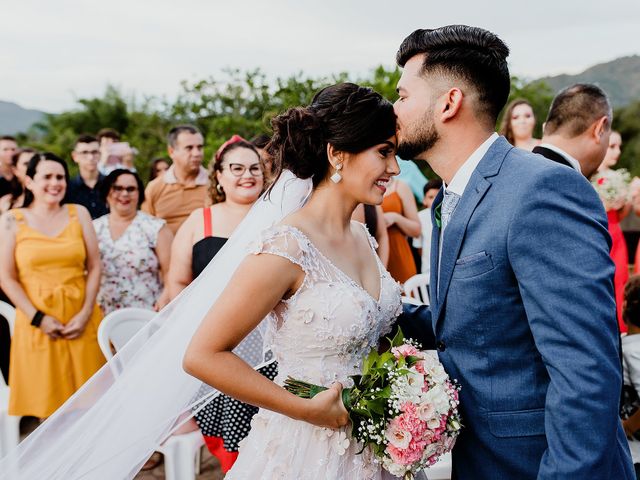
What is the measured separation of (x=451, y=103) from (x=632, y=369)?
2.09m

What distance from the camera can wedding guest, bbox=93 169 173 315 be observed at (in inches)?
196

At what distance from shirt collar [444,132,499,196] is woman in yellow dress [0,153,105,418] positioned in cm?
344

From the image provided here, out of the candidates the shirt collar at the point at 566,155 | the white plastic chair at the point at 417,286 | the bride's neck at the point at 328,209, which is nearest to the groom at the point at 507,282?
the bride's neck at the point at 328,209

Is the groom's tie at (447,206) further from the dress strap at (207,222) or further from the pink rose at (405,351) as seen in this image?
the dress strap at (207,222)

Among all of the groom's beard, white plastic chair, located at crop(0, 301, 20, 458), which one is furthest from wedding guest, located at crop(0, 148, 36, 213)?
the groom's beard

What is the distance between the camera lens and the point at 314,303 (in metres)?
2.09

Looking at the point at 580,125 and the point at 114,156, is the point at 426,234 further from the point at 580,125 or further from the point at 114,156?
the point at 114,156

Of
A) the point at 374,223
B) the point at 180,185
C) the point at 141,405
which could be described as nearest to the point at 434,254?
the point at 141,405

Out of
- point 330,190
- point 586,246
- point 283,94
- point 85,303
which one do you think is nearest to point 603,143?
point 330,190

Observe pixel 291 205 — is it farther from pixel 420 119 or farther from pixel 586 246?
pixel 586 246

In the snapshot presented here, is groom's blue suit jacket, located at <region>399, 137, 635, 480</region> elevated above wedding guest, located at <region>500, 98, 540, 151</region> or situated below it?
below

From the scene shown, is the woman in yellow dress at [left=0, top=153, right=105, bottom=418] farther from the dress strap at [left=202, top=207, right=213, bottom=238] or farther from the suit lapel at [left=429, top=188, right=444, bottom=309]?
the suit lapel at [left=429, top=188, right=444, bottom=309]

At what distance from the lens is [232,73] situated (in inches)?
422

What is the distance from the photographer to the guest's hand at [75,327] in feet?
14.5
